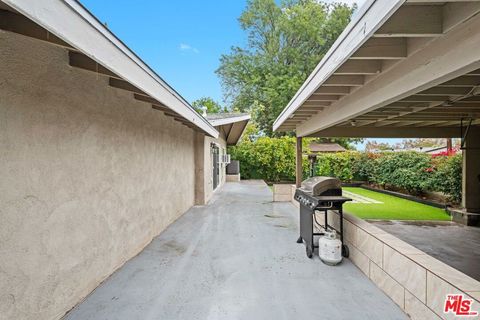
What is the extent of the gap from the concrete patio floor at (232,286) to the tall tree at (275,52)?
19.5m

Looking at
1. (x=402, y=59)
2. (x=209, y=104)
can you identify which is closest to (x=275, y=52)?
(x=209, y=104)

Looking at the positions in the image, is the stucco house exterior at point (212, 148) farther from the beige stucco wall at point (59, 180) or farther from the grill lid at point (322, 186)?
the grill lid at point (322, 186)

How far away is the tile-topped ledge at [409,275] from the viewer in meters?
2.25

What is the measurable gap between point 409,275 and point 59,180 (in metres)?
3.50

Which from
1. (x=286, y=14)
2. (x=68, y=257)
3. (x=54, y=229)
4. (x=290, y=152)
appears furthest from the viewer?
(x=286, y=14)

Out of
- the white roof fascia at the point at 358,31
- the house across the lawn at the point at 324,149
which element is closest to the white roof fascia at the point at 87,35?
the white roof fascia at the point at 358,31

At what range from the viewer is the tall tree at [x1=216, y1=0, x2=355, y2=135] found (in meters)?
24.3

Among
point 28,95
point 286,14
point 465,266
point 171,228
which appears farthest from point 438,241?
point 286,14

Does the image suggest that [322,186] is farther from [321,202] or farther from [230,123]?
[230,123]

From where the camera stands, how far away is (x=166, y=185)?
6027mm

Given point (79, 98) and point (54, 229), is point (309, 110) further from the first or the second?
point (54, 229)

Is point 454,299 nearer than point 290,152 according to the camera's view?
Yes

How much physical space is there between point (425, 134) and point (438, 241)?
371 cm

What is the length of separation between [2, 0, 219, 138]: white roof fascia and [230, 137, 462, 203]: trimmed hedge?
30.2ft
